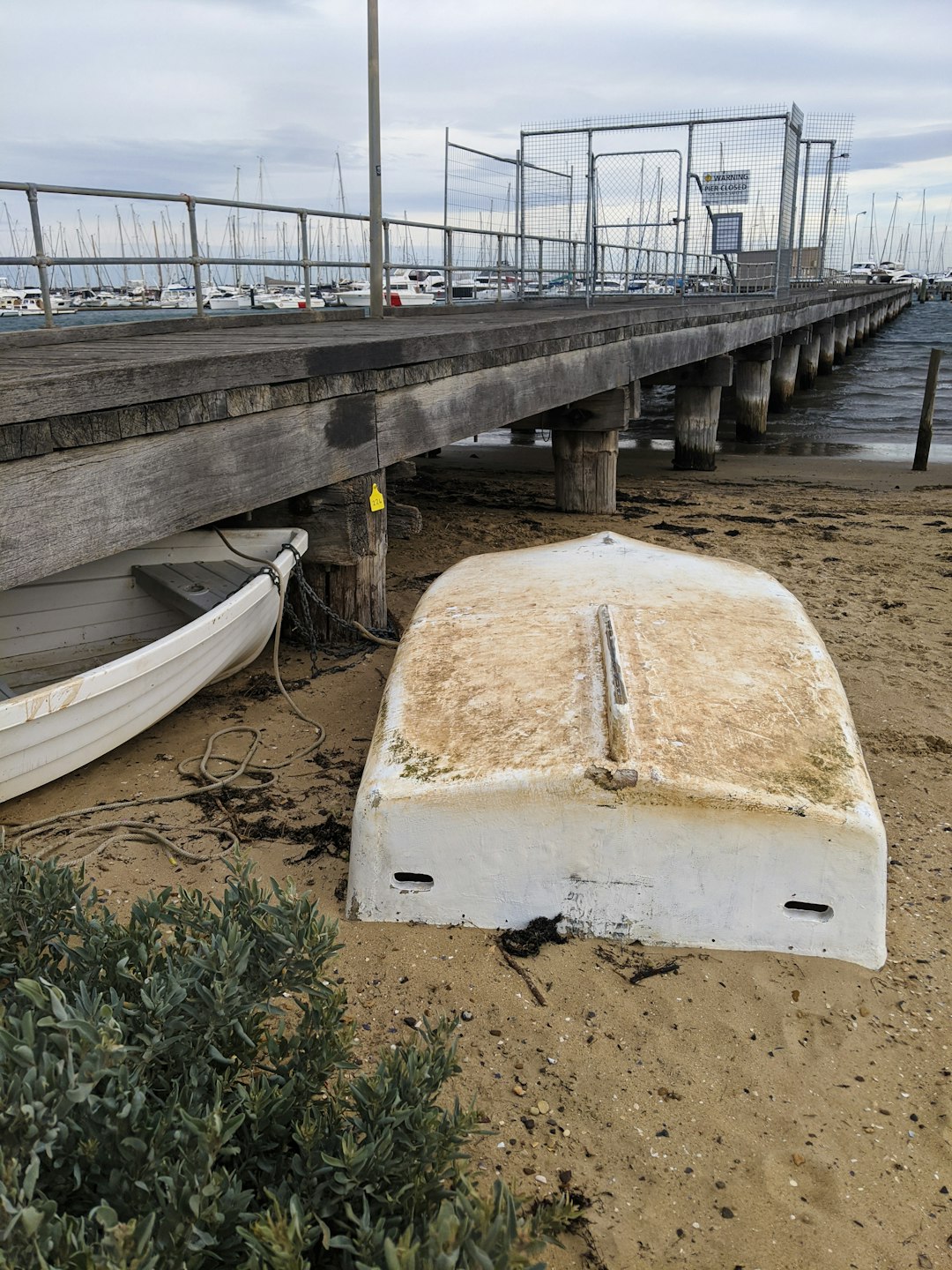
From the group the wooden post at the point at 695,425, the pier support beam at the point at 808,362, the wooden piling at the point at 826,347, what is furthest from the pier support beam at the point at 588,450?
the wooden piling at the point at 826,347

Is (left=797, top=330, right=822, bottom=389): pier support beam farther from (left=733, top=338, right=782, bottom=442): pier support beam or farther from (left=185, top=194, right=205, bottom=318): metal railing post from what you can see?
(left=185, top=194, right=205, bottom=318): metal railing post

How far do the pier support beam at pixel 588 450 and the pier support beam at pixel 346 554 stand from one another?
4299mm

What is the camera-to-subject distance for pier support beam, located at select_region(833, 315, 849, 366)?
3628cm

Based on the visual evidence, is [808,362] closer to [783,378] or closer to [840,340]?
[783,378]

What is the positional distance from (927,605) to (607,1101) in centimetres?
568

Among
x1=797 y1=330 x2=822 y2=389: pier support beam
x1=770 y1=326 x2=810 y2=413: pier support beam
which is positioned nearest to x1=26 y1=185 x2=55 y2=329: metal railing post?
x1=770 y1=326 x2=810 y2=413: pier support beam

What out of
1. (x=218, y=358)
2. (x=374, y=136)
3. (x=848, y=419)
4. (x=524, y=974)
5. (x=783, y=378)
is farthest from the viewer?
(x=783, y=378)

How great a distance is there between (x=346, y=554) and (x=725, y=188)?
14.5m

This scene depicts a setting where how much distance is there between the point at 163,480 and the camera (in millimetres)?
4137

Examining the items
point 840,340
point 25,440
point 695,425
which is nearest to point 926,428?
point 695,425

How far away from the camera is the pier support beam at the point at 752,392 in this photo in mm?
18438

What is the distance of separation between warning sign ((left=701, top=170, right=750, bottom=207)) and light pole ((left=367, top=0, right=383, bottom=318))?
10570mm

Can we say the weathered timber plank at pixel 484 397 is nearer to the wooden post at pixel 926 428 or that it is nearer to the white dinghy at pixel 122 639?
the white dinghy at pixel 122 639

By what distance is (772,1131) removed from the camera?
8.39 ft
